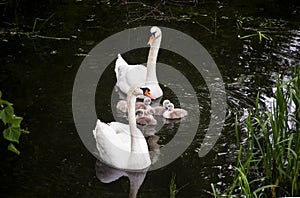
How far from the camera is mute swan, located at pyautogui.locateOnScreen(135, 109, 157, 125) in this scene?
589 cm

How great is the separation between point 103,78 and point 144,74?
55cm

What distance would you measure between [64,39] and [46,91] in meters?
1.76

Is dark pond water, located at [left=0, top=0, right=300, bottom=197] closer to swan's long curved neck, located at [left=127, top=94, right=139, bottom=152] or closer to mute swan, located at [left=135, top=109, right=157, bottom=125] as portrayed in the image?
mute swan, located at [left=135, top=109, right=157, bottom=125]

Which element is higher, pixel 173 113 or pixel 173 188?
pixel 173 113

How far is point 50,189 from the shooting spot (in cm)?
469

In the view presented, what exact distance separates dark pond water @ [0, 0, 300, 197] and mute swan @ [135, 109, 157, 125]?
0.43 ft

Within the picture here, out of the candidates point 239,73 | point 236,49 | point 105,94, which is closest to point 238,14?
point 236,49

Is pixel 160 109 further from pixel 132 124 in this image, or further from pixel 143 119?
pixel 132 124

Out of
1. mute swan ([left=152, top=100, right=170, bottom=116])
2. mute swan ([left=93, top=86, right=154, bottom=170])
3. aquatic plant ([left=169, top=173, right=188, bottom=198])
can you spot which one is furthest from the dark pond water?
mute swan ([left=152, top=100, right=170, bottom=116])

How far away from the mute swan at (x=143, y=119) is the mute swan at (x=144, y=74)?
509 millimetres

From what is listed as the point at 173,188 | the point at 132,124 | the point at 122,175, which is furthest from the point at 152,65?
the point at 173,188

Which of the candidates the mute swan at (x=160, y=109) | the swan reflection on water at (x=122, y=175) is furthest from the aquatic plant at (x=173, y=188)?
the mute swan at (x=160, y=109)

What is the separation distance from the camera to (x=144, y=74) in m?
6.72

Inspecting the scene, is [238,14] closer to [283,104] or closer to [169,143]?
[169,143]
